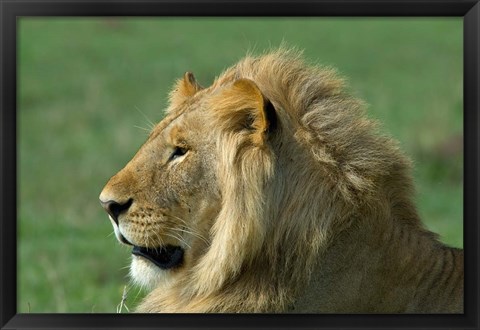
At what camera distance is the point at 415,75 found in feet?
66.7

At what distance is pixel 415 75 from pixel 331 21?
579cm

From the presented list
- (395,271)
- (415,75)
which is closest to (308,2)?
(395,271)

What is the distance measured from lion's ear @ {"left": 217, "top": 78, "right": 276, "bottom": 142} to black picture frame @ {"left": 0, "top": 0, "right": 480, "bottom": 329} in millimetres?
381

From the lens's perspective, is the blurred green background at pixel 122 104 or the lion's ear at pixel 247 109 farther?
the blurred green background at pixel 122 104

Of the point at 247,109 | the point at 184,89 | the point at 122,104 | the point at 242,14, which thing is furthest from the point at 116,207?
the point at 122,104

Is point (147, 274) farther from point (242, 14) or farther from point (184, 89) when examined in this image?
point (242, 14)

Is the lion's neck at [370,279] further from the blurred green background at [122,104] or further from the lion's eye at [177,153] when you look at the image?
the lion's eye at [177,153]

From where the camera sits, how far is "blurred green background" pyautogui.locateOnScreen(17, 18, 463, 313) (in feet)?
34.9

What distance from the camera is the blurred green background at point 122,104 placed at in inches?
418

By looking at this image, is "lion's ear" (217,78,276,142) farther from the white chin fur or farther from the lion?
the white chin fur

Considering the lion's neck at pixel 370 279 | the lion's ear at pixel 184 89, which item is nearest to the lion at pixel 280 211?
the lion's neck at pixel 370 279

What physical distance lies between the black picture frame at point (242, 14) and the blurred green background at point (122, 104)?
0.77 meters

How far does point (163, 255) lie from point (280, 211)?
21.8 inches

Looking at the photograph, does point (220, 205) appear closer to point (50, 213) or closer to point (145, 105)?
point (50, 213)
